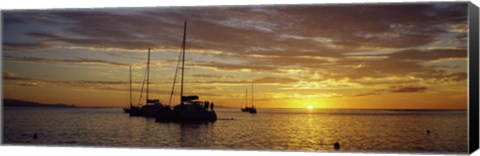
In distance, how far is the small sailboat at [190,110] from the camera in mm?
12701

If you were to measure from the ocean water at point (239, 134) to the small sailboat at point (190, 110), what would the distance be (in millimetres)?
125

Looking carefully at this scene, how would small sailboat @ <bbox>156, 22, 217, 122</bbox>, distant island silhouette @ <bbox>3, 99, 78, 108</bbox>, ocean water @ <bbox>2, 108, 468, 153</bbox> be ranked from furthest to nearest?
small sailboat @ <bbox>156, 22, 217, 122</bbox> < distant island silhouette @ <bbox>3, 99, 78, 108</bbox> < ocean water @ <bbox>2, 108, 468, 153</bbox>

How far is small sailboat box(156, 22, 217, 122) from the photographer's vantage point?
12.7 meters

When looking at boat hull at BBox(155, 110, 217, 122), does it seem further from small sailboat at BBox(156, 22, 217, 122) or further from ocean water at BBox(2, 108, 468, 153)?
ocean water at BBox(2, 108, 468, 153)

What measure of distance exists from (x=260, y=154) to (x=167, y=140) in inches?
81.7

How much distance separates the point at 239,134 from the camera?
14734mm

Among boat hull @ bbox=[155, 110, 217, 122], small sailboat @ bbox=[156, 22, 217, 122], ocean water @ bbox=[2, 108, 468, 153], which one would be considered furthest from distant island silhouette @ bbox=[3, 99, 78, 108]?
boat hull @ bbox=[155, 110, 217, 122]

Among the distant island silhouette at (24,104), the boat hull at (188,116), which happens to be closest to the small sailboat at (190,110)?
the boat hull at (188,116)

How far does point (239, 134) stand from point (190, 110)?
120 centimetres

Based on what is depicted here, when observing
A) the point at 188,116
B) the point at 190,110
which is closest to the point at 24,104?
the point at 190,110

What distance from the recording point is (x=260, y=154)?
11.3 m

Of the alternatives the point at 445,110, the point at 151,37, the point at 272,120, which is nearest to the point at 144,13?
the point at 151,37

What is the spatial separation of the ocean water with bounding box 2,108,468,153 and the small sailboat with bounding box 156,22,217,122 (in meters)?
0.13

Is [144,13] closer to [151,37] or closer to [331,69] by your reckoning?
[151,37]
